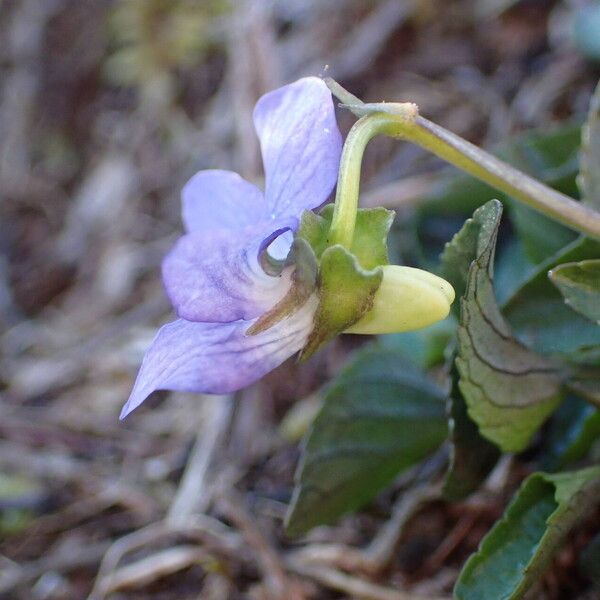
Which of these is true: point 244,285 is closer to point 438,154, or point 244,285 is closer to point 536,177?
point 438,154

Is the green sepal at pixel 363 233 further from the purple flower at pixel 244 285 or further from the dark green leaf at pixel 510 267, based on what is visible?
the dark green leaf at pixel 510 267

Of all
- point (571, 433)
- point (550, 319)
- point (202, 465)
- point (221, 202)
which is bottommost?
point (202, 465)

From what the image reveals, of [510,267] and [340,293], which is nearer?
[340,293]

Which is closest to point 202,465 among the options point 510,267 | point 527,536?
point 510,267

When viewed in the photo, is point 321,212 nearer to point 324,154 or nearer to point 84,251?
point 324,154

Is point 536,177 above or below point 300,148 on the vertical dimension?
below

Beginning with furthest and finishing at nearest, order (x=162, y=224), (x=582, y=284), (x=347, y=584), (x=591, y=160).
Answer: (x=162, y=224)
(x=347, y=584)
(x=591, y=160)
(x=582, y=284)

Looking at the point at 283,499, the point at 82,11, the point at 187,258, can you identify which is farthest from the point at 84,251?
the point at 187,258

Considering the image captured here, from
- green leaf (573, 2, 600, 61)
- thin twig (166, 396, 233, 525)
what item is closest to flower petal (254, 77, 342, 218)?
thin twig (166, 396, 233, 525)
